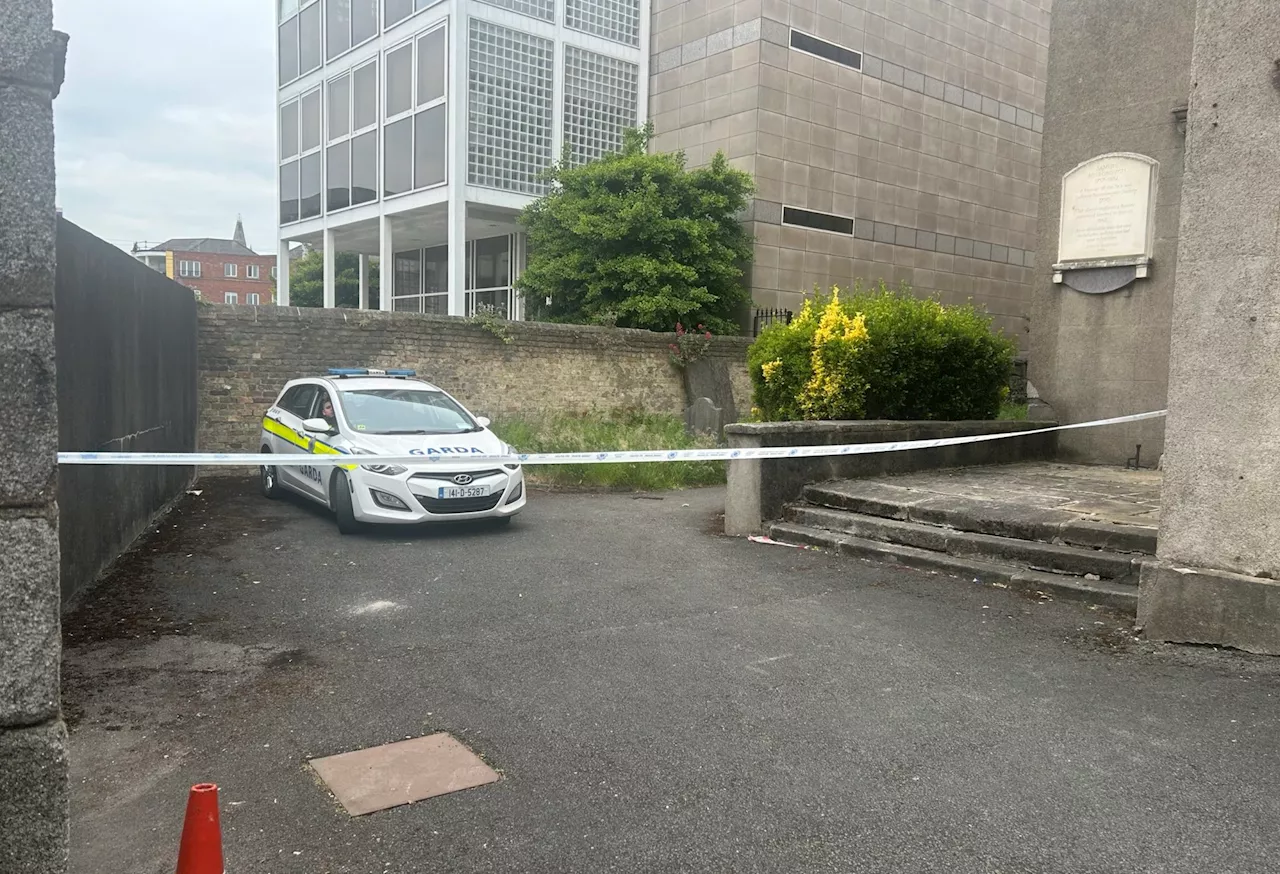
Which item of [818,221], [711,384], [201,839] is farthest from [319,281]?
[201,839]

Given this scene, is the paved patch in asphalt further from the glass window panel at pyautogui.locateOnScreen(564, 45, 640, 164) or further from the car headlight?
the glass window panel at pyautogui.locateOnScreen(564, 45, 640, 164)

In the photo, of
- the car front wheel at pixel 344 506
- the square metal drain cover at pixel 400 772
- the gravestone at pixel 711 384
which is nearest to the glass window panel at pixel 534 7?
the gravestone at pixel 711 384

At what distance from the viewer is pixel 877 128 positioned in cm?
2284

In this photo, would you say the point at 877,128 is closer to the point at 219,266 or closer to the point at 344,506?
the point at 344,506

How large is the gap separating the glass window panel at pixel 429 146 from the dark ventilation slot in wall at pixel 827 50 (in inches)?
325

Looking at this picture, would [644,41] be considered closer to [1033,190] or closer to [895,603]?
[1033,190]

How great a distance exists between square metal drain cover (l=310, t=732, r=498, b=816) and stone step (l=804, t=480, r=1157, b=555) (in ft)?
17.2

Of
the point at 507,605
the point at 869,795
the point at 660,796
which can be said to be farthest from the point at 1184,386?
the point at 507,605

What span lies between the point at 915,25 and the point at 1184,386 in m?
21.1

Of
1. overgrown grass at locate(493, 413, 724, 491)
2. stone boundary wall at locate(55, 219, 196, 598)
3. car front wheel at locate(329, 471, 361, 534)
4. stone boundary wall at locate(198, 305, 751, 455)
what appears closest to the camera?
stone boundary wall at locate(55, 219, 196, 598)

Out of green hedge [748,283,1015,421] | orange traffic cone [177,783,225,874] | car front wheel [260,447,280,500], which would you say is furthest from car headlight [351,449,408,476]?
orange traffic cone [177,783,225,874]

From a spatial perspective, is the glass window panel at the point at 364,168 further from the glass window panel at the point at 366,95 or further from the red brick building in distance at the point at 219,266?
the red brick building in distance at the point at 219,266

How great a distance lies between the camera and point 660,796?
3543 millimetres

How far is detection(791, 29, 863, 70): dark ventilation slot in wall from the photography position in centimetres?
2103
